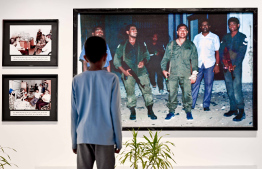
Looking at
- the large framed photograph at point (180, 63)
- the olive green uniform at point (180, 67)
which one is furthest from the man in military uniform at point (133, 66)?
the olive green uniform at point (180, 67)

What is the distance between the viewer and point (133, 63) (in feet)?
10.8

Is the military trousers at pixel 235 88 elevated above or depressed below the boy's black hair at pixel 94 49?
below

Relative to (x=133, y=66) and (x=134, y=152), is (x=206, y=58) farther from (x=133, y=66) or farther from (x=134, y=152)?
(x=134, y=152)

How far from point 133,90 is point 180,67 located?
0.54 meters

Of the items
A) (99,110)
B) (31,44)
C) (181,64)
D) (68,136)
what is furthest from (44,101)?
(99,110)

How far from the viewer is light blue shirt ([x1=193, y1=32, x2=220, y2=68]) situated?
3.29m

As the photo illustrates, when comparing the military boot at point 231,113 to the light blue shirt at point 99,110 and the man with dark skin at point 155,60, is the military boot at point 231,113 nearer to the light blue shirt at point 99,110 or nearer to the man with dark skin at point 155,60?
the man with dark skin at point 155,60

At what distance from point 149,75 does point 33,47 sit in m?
1.23

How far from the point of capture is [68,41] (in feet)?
10.9

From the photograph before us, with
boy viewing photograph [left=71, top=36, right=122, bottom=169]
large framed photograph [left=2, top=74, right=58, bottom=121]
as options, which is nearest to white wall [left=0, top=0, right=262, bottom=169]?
large framed photograph [left=2, top=74, right=58, bottom=121]

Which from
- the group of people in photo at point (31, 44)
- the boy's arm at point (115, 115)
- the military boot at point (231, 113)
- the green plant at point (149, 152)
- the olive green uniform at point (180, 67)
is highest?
the group of people in photo at point (31, 44)

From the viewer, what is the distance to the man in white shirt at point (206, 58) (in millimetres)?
3275

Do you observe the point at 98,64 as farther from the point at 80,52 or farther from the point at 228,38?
the point at 228,38

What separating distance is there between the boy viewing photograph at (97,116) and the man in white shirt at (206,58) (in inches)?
61.1
